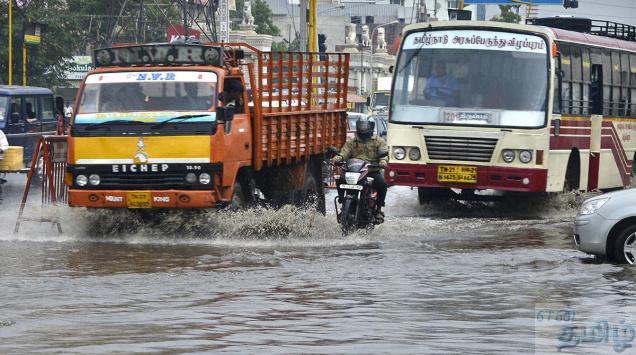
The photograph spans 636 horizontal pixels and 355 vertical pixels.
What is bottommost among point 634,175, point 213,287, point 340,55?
point 634,175

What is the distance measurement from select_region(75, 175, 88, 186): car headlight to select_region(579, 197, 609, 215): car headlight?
569 centimetres

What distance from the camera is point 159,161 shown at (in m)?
15.3

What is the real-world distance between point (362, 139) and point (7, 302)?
7.17m

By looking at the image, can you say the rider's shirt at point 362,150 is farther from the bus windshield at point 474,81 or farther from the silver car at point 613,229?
the silver car at point 613,229

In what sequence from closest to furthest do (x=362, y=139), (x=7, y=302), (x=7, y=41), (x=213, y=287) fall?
(x=7, y=302) < (x=213, y=287) < (x=362, y=139) < (x=7, y=41)

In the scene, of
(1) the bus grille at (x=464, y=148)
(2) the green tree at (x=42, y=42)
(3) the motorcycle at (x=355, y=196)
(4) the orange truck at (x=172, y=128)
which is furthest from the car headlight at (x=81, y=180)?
(2) the green tree at (x=42, y=42)

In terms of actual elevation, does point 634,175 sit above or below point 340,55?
below

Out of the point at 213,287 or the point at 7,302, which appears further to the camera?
the point at 213,287

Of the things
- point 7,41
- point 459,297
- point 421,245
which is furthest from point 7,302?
point 7,41

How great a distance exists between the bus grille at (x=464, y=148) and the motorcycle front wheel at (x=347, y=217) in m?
4.10

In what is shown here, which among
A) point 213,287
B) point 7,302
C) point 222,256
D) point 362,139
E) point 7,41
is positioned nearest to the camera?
point 7,302

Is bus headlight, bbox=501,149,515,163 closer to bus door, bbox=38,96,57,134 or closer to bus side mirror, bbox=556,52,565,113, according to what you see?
bus side mirror, bbox=556,52,565,113

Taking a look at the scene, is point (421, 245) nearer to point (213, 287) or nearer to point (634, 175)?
point (213, 287)

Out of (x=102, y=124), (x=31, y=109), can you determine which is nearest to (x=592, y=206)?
(x=102, y=124)
